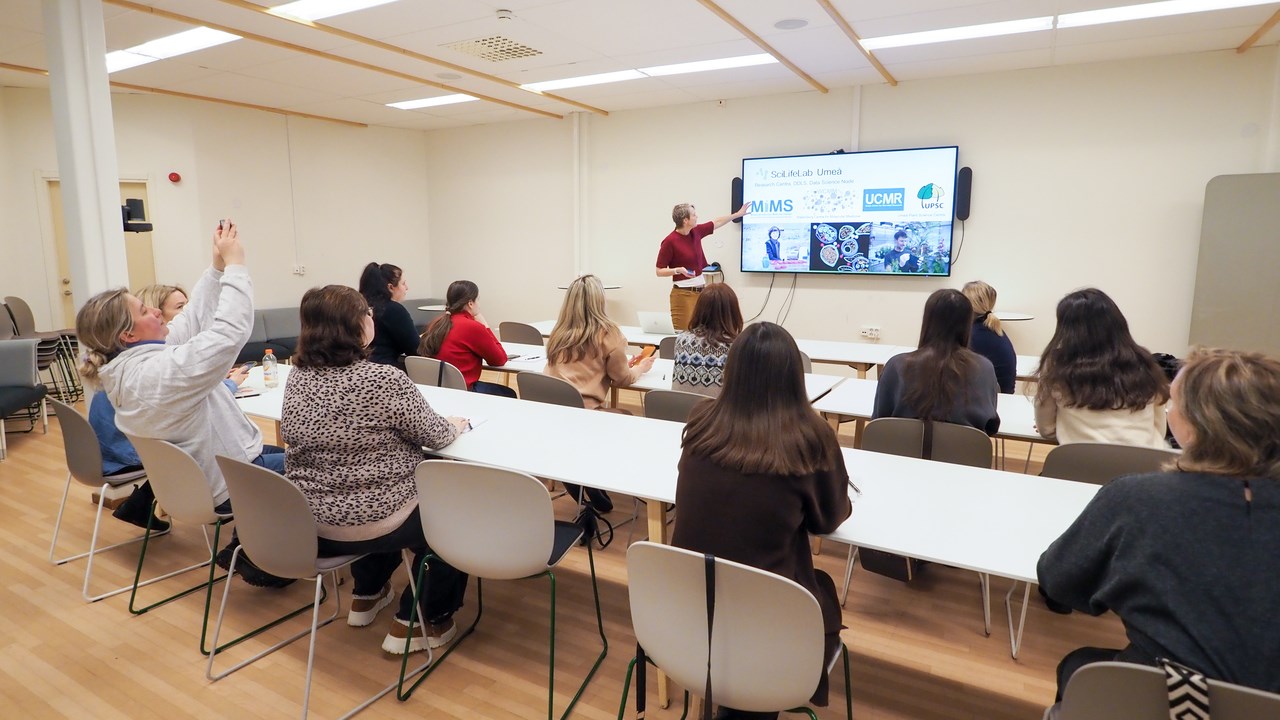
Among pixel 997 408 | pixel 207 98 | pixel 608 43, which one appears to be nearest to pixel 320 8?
pixel 608 43

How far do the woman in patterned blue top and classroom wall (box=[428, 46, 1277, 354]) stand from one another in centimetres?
373

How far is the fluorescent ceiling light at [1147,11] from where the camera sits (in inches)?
164

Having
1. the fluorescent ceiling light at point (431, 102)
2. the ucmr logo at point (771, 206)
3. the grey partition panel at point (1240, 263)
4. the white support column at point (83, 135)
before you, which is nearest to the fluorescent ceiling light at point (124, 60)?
the white support column at point (83, 135)

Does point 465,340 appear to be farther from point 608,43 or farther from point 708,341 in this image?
point 608,43

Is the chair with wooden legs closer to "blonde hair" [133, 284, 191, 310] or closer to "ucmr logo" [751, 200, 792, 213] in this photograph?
"blonde hair" [133, 284, 191, 310]

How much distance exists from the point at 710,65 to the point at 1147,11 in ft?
9.42

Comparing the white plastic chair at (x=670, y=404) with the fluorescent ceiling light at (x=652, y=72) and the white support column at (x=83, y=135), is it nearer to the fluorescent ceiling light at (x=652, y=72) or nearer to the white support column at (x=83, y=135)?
the white support column at (x=83, y=135)

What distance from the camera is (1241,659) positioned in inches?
44.8

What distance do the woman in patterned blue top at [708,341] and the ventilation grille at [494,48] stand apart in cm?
283

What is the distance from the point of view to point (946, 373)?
8.64ft

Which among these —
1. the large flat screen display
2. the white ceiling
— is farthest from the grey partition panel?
the large flat screen display

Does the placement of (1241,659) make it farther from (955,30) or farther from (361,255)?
(361,255)

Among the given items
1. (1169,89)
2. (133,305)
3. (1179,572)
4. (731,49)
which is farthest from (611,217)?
(1179,572)

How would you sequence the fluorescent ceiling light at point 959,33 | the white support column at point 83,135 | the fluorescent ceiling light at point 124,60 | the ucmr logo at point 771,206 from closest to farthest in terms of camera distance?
1. the white support column at point 83,135
2. the fluorescent ceiling light at point 959,33
3. the fluorescent ceiling light at point 124,60
4. the ucmr logo at point 771,206
